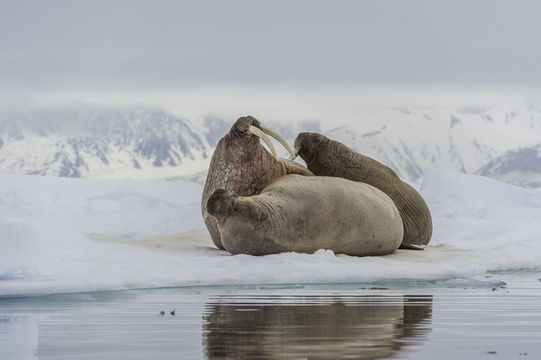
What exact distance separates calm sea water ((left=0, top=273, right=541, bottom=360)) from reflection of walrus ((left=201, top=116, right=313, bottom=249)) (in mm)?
3537

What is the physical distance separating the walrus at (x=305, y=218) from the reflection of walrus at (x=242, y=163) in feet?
0.86

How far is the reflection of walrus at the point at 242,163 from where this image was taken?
12305 mm

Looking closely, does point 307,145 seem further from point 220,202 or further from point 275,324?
point 275,324

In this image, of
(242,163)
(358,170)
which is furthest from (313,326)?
(358,170)

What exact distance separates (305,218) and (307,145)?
107 inches

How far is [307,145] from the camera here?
13.9 m

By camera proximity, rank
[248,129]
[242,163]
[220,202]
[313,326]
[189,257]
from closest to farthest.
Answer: [313,326] < [220,202] < [189,257] < [248,129] < [242,163]

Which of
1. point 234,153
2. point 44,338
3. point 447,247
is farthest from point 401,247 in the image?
point 44,338

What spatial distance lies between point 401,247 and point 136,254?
382cm

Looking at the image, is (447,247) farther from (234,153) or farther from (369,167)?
(234,153)

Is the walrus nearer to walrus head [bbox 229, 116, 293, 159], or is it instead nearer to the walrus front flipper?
walrus head [bbox 229, 116, 293, 159]

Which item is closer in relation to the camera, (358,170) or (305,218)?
(305,218)

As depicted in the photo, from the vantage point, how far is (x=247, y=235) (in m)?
11.1

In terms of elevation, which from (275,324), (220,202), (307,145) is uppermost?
(307,145)
